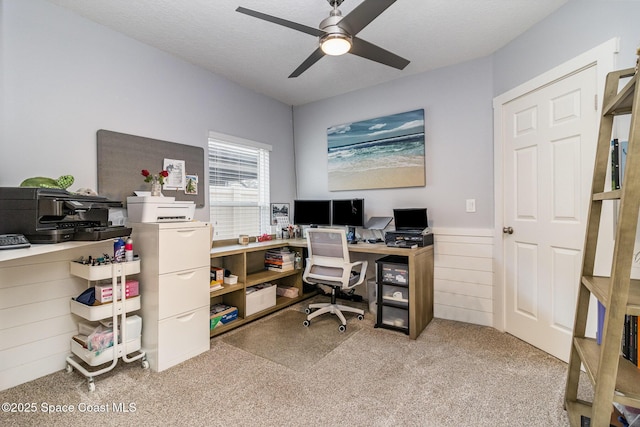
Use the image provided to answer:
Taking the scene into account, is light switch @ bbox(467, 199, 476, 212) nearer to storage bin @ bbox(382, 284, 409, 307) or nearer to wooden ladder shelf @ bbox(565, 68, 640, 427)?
storage bin @ bbox(382, 284, 409, 307)

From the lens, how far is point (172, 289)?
2123 mm

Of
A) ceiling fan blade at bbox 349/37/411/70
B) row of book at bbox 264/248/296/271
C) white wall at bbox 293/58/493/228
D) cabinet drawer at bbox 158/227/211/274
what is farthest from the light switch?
cabinet drawer at bbox 158/227/211/274

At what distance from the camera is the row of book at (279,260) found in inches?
134

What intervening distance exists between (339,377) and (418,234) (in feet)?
4.74

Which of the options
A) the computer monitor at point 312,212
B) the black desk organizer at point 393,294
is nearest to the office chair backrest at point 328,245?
the black desk organizer at point 393,294

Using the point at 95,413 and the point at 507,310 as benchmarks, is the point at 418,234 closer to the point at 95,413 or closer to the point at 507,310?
the point at 507,310

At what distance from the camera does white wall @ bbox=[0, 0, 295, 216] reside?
→ 1.89m

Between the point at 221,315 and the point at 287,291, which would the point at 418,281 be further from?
the point at 221,315

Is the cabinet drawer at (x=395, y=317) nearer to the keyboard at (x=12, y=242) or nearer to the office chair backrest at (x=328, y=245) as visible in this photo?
the office chair backrest at (x=328, y=245)

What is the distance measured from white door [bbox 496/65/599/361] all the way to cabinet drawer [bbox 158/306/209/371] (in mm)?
2569

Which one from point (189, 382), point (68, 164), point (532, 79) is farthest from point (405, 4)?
point (189, 382)

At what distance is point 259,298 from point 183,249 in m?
1.10

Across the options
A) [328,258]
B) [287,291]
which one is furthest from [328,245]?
[287,291]

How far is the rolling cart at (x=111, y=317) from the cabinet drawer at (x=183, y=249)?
0.62ft
